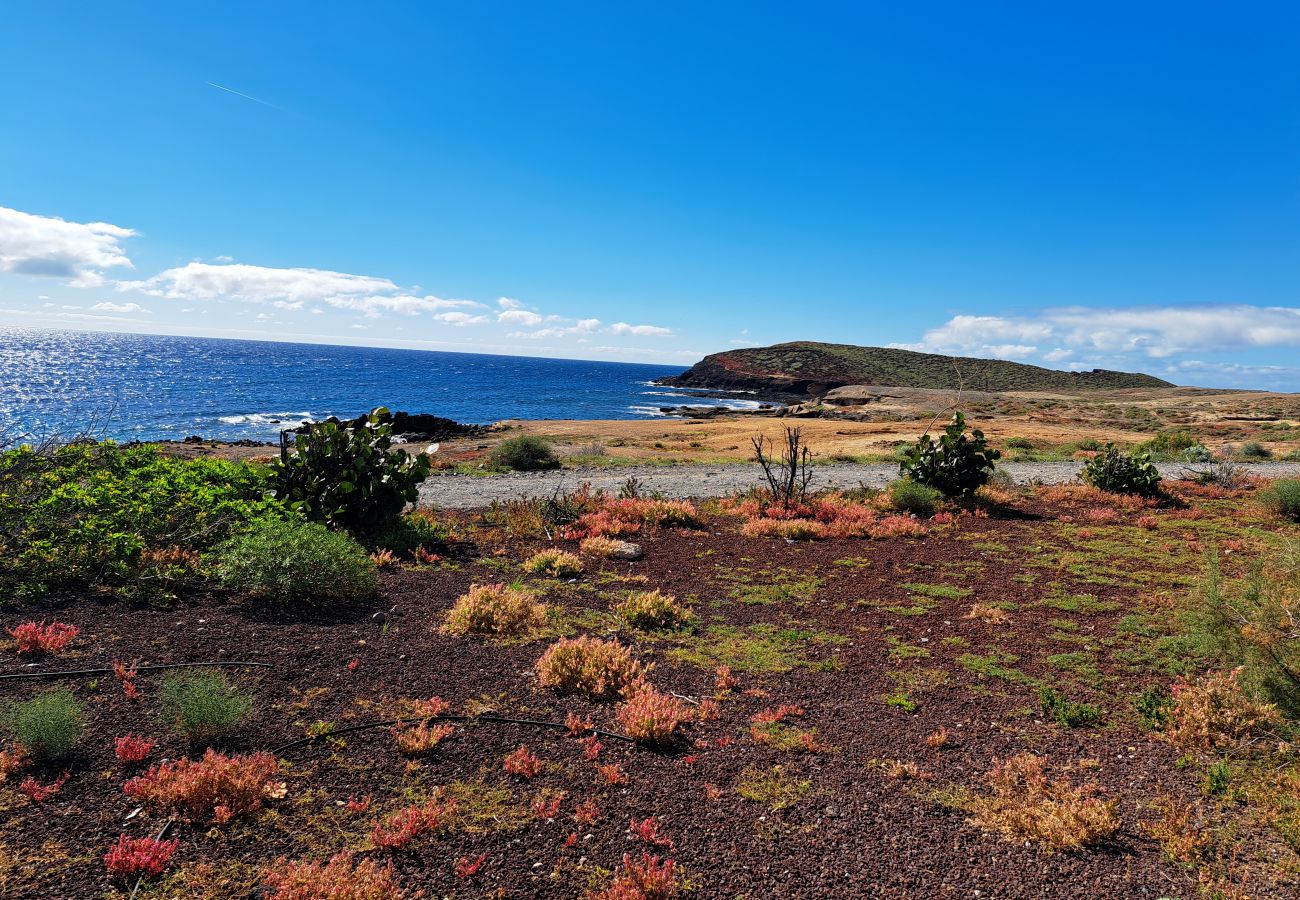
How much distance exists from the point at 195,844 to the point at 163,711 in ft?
5.36

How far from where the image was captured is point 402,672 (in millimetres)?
6211

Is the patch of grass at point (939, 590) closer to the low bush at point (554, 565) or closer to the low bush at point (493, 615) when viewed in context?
the low bush at point (554, 565)

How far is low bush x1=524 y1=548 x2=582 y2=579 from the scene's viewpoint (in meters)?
9.95

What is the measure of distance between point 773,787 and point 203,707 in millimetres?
4319

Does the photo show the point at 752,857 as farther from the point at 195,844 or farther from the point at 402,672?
the point at 402,672

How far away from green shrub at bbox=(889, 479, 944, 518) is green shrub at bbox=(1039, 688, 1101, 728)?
939 centimetres

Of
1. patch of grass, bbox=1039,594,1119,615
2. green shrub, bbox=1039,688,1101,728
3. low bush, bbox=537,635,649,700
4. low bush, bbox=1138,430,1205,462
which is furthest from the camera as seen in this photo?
low bush, bbox=1138,430,1205,462

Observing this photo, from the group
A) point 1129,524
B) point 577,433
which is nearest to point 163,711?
point 1129,524

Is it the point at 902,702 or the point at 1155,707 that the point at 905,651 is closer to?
the point at 902,702

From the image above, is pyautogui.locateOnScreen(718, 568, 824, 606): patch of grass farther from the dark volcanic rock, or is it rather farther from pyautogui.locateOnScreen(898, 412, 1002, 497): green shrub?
the dark volcanic rock

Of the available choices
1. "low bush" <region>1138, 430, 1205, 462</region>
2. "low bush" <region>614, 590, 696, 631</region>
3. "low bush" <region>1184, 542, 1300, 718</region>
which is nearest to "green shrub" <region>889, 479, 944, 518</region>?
"low bush" <region>1184, 542, 1300, 718</region>

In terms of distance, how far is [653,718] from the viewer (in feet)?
17.2

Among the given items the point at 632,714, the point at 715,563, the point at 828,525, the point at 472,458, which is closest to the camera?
the point at 632,714

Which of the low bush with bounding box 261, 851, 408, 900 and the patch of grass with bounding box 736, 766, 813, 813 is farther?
the patch of grass with bounding box 736, 766, 813, 813
